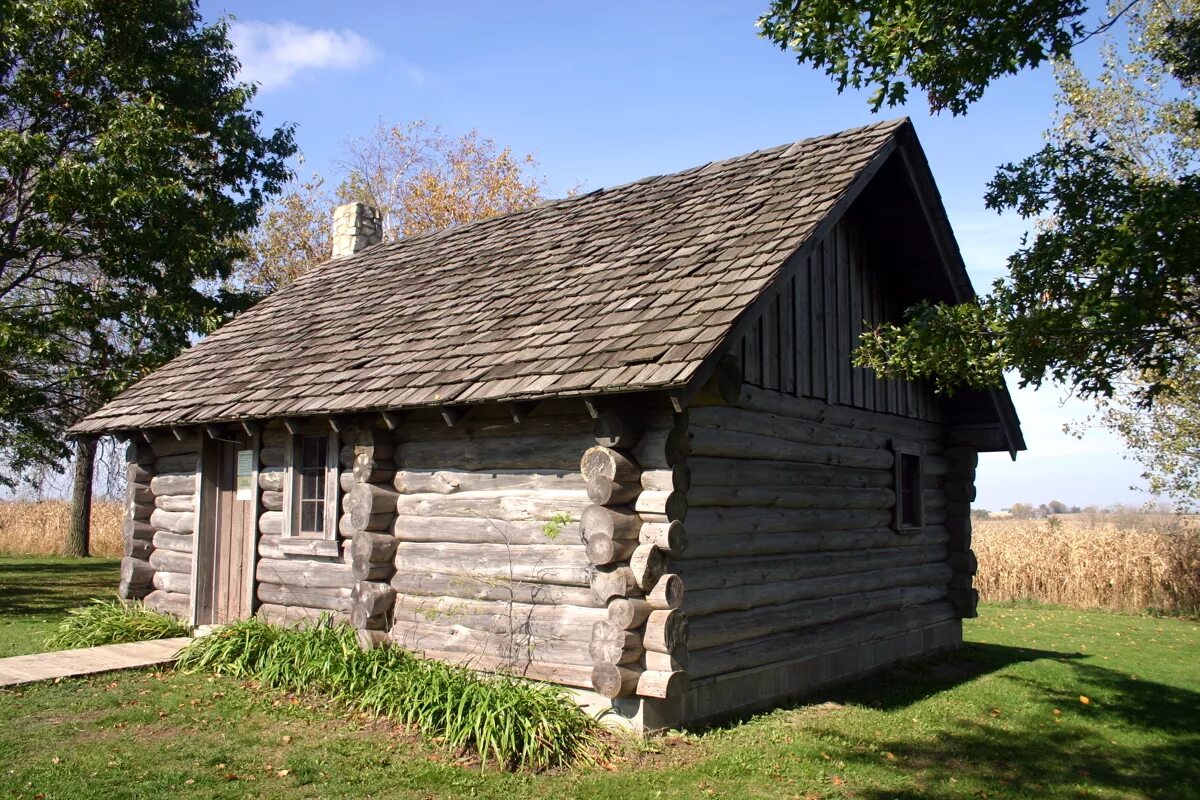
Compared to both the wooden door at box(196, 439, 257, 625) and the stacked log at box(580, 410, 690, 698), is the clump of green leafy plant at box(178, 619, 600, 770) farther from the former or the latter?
the wooden door at box(196, 439, 257, 625)

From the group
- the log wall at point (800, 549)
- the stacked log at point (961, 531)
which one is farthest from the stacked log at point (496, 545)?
the stacked log at point (961, 531)

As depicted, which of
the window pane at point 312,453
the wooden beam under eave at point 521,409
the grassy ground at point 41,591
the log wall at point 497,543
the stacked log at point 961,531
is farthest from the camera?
the stacked log at point 961,531

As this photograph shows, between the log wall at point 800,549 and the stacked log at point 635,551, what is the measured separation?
35 cm

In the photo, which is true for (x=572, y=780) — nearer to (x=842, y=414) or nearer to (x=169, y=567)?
(x=842, y=414)

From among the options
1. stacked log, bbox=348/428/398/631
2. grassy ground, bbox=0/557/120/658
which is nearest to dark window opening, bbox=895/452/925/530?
stacked log, bbox=348/428/398/631

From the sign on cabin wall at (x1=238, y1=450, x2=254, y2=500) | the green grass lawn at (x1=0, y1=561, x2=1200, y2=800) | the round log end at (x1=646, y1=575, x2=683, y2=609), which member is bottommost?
the green grass lawn at (x1=0, y1=561, x2=1200, y2=800)

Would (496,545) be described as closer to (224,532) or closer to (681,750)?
(681,750)

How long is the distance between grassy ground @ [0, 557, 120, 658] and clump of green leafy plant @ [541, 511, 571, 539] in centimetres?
750

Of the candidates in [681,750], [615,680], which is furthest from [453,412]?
[681,750]

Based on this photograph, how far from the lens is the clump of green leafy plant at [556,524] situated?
8.44m

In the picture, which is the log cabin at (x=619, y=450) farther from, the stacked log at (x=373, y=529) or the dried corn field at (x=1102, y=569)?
the dried corn field at (x=1102, y=569)

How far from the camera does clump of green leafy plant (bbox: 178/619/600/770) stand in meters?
7.41

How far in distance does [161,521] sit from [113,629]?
1654 millimetres

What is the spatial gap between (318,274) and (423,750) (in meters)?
10.8
